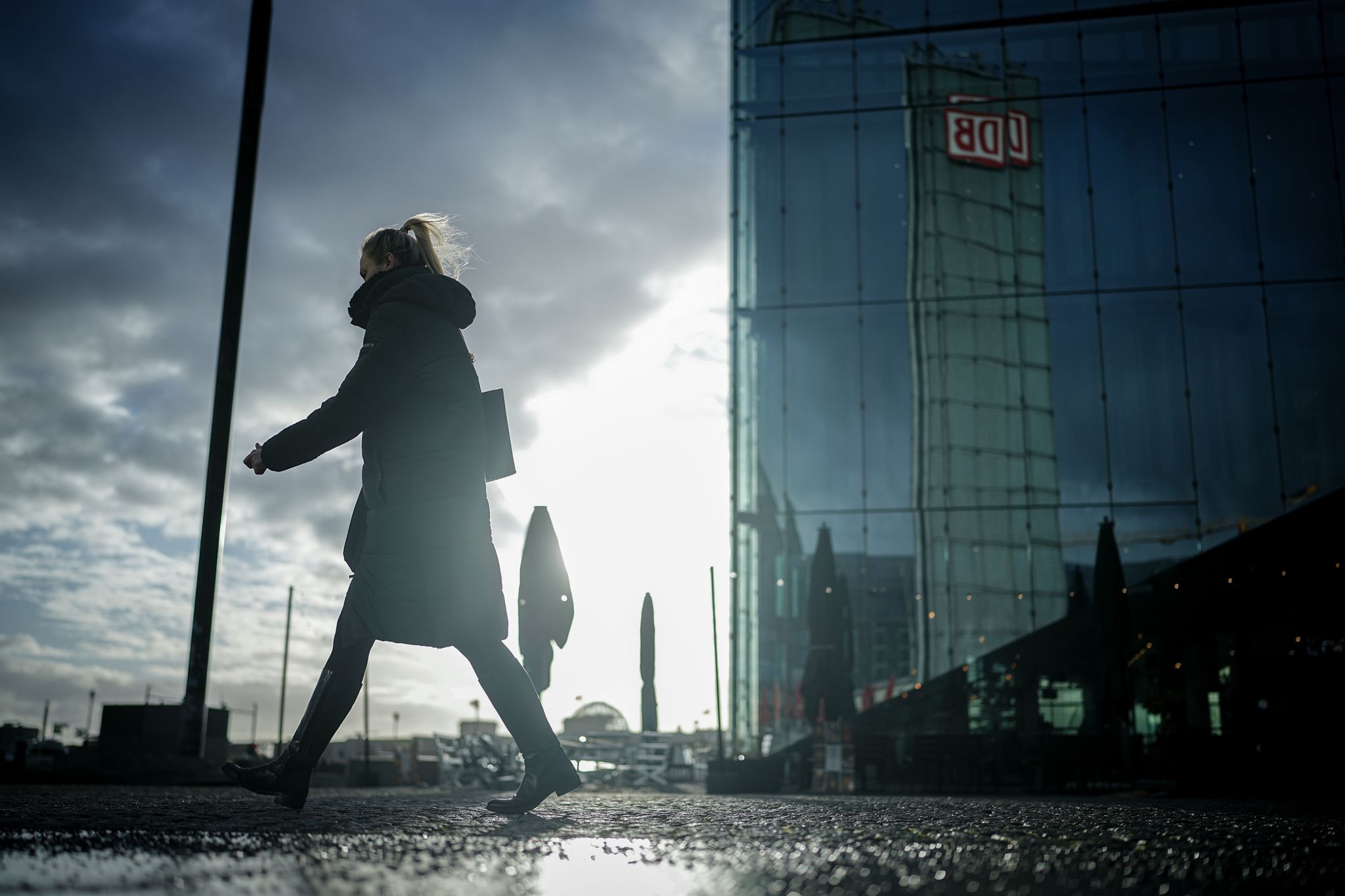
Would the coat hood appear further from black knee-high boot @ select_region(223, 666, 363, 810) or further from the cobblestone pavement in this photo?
the cobblestone pavement

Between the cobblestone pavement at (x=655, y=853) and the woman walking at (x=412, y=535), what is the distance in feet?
0.85

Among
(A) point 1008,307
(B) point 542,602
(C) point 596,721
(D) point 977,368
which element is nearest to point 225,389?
(B) point 542,602

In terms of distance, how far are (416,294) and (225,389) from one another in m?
7.78

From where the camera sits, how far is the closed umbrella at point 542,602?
15.5 metres

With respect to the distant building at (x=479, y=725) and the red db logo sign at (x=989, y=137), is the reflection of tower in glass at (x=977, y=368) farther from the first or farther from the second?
the distant building at (x=479, y=725)

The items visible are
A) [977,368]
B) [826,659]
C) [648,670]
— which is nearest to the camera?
[826,659]

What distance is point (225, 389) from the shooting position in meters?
11.3

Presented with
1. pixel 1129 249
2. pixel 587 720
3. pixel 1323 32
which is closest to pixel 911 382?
pixel 1129 249

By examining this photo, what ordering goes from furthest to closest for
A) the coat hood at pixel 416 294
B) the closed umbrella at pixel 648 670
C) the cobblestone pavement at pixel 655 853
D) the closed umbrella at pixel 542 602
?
the closed umbrella at pixel 648 670, the closed umbrella at pixel 542 602, the coat hood at pixel 416 294, the cobblestone pavement at pixel 655 853

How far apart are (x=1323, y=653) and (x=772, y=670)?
29.9ft

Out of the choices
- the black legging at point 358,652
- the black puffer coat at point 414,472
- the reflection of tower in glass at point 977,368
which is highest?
the reflection of tower in glass at point 977,368

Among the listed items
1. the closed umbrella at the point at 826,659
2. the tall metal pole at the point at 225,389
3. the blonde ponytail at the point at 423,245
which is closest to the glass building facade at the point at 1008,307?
the closed umbrella at the point at 826,659

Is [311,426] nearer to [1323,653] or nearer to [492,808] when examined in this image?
[492,808]

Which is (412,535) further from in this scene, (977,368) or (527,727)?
(977,368)
